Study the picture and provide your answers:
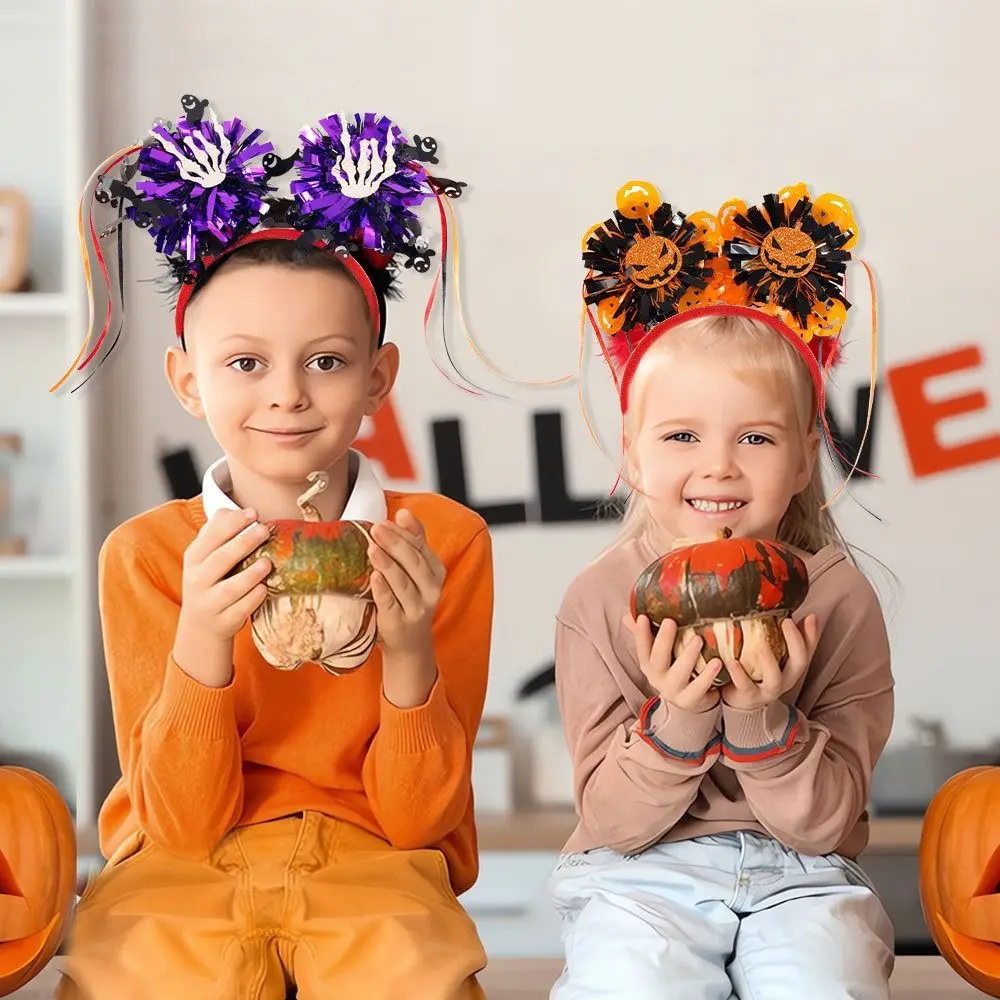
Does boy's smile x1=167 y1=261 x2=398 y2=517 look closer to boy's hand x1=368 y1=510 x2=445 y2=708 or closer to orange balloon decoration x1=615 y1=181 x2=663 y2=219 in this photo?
boy's hand x1=368 y1=510 x2=445 y2=708

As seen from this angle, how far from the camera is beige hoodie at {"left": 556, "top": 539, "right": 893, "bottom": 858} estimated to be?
1.47 meters

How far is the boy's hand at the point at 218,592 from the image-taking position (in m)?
1.39

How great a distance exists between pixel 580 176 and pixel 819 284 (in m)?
1.82

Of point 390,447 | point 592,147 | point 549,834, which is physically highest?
point 592,147

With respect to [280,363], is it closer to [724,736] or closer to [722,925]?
[724,736]

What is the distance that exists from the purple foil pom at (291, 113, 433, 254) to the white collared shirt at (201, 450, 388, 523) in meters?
0.27

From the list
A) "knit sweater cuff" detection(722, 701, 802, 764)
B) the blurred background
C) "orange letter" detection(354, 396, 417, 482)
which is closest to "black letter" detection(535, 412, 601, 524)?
the blurred background

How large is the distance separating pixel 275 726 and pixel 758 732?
53 centimetres

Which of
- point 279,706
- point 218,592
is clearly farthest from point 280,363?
point 279,706

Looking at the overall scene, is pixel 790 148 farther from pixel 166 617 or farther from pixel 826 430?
pixel 166 617

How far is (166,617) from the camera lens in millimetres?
1598

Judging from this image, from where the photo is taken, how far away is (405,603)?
4.76 ft

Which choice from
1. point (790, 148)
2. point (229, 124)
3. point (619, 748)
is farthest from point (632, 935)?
point (790, 148)

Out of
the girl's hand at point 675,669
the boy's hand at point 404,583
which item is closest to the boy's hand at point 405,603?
the boy's hand at point 404,583
